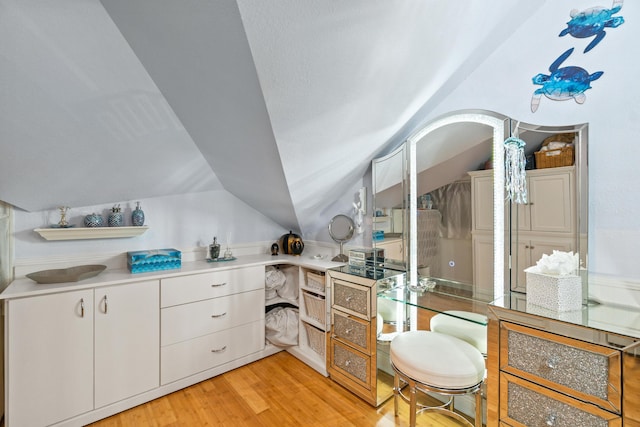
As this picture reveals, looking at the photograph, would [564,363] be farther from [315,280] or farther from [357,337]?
[315,280]

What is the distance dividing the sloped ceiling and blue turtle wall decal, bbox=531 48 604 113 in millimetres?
335

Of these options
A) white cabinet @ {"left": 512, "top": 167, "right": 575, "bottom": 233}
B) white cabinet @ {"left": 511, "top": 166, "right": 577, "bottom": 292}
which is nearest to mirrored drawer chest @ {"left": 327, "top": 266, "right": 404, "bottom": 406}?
white cabinet @ {"left": 511, "top": 166, "right": 577, "bottom": 292}

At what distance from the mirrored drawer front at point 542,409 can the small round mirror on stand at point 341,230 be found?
4.83ft

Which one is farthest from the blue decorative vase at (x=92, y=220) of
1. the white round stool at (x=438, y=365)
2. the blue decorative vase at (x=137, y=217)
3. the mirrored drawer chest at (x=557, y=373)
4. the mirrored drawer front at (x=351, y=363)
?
the mirrored drawer chest at (x=557, y=373)

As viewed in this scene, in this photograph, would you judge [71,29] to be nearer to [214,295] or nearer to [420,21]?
[420,21]

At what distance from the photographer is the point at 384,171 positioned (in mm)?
2283

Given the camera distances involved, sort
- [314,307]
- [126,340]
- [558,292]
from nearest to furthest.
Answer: [558,292], [126,340], [314,307]

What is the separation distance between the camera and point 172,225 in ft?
8.38

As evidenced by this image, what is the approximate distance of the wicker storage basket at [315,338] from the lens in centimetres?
242

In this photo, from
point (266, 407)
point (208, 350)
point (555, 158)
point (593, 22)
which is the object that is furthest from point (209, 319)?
point (593, 22)

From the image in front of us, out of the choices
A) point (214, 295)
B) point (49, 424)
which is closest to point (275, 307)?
point (214, 295)

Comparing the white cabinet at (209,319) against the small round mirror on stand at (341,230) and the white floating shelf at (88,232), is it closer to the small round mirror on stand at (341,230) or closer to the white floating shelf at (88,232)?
the white floating shelf at (88,232)

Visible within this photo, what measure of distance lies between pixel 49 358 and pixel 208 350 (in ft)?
3.04

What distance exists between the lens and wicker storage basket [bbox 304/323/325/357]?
242cm
